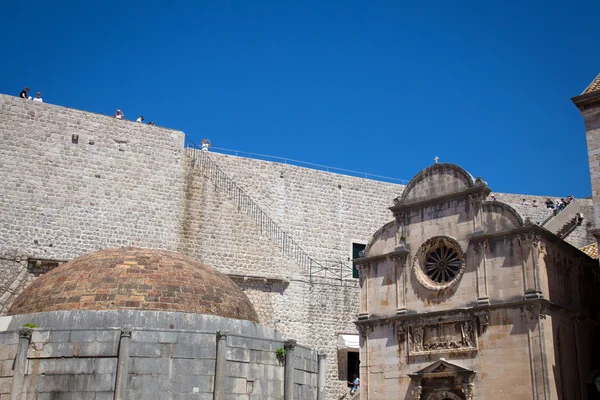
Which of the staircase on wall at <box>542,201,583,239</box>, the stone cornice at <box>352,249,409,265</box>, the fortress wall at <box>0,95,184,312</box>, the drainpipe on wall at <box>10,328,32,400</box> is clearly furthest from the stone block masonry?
the drainpipe on wall at <box>10,328,32,400</box>

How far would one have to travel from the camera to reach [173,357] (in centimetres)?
1013

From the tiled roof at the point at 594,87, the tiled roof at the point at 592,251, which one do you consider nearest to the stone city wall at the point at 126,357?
the tiled roof at the point at 594,87

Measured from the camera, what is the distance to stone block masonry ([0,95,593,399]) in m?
24.0

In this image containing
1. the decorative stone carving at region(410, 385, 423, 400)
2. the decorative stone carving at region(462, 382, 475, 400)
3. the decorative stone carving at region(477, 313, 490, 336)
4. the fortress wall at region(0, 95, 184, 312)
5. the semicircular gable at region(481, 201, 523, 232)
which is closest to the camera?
the decorative stone carving at region(462, 382, 475, 400)

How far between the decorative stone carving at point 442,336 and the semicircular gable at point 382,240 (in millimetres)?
2866

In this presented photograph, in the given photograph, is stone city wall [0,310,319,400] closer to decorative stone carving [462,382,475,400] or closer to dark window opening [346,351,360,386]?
decorative stone carving [462,382,475,400]

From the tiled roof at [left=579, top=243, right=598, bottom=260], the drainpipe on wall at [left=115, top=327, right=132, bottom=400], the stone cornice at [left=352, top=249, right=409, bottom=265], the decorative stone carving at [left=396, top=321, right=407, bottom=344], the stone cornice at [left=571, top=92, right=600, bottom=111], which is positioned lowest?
the drainpipe on wall at [left=115, top=327, right=132, bottom=400]

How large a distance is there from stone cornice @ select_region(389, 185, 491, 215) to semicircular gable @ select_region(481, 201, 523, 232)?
0.38m

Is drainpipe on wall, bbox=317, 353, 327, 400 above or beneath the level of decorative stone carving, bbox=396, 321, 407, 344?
beneath

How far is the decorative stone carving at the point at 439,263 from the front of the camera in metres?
20.7

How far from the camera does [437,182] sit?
2181 cm

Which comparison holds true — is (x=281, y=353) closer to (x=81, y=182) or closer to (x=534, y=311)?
(x=534, y=311)

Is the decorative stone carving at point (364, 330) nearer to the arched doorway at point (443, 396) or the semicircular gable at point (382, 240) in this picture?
the semicircular gable at point (382, 240)

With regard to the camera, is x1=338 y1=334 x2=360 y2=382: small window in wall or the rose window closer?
the rose window
